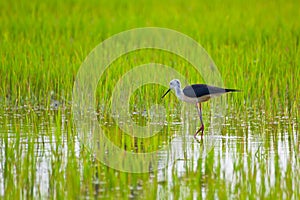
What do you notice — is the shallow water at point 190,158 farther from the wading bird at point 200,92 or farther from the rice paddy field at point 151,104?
the wading bird at point 200,92

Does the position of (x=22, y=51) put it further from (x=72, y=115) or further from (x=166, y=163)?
(x=166, y=163)

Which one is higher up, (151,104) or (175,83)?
(175,83)

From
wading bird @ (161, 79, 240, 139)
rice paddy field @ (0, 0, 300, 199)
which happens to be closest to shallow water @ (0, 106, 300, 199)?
rice paddy field @ (0, 0, 300, 199)

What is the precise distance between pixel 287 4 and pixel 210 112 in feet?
25.6

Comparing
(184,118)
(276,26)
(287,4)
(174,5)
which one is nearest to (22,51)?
(184,118)

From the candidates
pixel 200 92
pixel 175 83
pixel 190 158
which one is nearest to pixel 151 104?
pixel 175 83

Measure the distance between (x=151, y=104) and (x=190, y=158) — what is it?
216 centimetres

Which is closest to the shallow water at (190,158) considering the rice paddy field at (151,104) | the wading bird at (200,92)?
the rice paddy field at (151,104)

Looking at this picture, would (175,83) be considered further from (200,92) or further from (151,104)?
(151,104)

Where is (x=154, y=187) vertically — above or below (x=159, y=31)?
below

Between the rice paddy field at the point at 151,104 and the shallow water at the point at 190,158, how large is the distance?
0.05ft

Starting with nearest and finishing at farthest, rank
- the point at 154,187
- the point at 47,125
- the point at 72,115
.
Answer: the point at 154,187 → the point at 47,125 → the point at 72,115

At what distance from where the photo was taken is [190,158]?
5520 millimetres

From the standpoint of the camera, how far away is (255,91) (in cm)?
790
